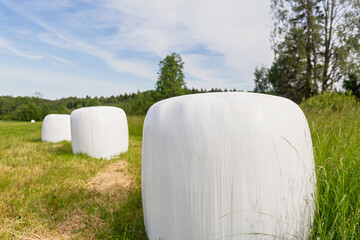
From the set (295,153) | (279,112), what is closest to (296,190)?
(295,153)

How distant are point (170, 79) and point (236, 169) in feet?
83.8

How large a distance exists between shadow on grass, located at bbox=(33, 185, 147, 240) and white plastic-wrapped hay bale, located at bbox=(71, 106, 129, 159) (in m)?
1.97

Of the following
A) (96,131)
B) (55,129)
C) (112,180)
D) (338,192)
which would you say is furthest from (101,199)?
(55,129)

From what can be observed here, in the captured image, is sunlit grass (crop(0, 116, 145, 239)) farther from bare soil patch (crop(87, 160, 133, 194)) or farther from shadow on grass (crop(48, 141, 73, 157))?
shadow on grass (crop(48, 141, 73, 157))

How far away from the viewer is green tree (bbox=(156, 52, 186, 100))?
25203 millimetres

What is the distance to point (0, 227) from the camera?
80.4 inches

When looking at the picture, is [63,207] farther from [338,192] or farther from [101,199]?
[338,192]

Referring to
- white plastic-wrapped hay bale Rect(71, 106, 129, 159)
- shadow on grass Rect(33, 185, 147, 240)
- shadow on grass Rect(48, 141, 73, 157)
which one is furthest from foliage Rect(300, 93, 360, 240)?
shadow on grass Rect(48, 141, 73, 157)

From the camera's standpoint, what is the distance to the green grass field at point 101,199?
1543 mm

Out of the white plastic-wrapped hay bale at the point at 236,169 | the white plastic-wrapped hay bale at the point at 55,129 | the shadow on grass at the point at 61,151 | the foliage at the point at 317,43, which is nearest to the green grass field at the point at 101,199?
the white plastic-wrapped hay bale at the point at 236,169

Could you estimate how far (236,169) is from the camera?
1218mm

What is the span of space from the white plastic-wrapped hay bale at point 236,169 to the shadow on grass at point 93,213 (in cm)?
84

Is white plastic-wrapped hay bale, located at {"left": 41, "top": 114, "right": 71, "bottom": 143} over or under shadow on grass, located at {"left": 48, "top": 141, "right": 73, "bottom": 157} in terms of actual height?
over

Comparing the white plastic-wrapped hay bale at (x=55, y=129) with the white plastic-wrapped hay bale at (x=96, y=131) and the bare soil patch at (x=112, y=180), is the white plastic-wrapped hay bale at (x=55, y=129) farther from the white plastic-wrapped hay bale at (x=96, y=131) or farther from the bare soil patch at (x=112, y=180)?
the bare soil patch at (x=112, y=180)
